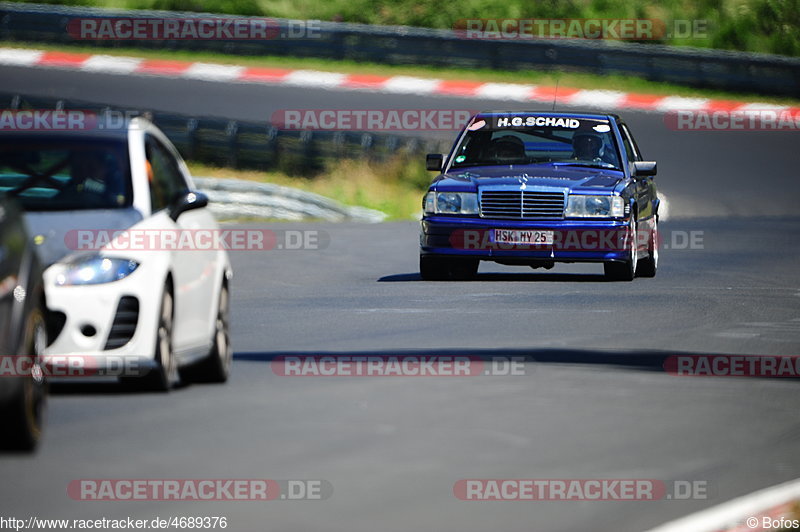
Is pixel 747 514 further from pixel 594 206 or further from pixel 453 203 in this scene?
pixel 453 203

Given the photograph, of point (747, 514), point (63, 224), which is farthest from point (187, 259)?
point (747, 514)

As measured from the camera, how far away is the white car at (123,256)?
8859 mm

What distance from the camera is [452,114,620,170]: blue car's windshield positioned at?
17.2 metres

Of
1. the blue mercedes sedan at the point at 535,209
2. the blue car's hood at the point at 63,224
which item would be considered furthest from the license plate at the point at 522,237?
the blue car's hood at the point at 63,224

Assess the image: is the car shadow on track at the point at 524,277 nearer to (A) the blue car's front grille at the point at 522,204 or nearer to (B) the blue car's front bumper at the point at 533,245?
(B) the blue car's front bumper at the point at 533,245

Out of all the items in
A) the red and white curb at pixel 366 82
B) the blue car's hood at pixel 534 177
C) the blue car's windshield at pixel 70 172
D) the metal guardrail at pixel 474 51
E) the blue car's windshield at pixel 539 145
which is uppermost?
the blue car's windshield at pixel 70 172

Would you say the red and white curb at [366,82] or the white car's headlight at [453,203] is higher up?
the white car's headlight at [453,203]

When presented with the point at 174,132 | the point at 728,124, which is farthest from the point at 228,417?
the point at 728,124

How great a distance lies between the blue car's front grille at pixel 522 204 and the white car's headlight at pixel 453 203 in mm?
84

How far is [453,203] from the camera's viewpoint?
1633 centimetres

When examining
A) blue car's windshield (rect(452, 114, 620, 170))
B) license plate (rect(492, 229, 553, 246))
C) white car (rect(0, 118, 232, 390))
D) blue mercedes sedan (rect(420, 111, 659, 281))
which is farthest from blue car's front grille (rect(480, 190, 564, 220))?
white car (rect(0, 118, 232, 390))

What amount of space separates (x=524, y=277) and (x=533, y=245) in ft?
6.33

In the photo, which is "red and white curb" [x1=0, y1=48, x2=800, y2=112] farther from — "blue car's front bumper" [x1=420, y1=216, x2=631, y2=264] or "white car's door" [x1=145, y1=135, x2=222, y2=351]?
"white car's door" [x1=145, y1=135, x2=222, y2=351]

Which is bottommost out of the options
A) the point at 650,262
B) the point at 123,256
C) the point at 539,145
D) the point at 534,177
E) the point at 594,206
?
the point at 650,262
